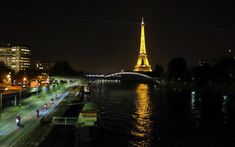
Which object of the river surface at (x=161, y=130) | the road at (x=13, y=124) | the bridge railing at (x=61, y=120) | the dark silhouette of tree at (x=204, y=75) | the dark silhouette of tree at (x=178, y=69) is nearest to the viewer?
the road at (x=13, y=124)

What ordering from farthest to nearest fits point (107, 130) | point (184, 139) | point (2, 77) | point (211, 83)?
point (211, 83) < point (2, 77) < point (107, 130) < point (184, 139)

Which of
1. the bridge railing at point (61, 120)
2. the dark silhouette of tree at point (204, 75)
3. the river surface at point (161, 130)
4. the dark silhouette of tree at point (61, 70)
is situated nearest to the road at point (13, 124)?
the bridge railing at point (61, 120)

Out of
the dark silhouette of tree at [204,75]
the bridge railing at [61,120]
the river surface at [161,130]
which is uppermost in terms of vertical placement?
the dark silhouette of tree at [204,75]

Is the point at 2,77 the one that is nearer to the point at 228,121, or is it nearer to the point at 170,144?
the point at 228,121

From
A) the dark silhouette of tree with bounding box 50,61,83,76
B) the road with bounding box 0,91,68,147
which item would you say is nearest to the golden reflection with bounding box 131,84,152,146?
the road with bounding box 0,91,68,147

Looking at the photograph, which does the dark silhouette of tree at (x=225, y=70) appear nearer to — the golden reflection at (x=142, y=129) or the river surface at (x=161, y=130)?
the river surface at (x=161, y=130)

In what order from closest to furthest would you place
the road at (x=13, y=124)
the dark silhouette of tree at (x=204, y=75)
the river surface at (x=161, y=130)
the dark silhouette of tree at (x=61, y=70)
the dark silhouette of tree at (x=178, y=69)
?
the road at (x=13, y=124) → the river surface at (x=161, y=130) → the dark silhouette of tree at (x=204, y=75) → the dark silhouette of tree at (x=178, y=69) → the dark silhouette of tree at (x=61, y=70)

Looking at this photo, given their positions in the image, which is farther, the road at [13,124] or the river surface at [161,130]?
the river surface at [161,130]

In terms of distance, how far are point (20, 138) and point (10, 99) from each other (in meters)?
28.6

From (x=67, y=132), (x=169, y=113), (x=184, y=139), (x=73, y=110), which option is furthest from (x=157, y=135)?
(x=73, y=110)

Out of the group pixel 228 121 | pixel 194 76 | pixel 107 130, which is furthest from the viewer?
pixel 194 76

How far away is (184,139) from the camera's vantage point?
1411 inches

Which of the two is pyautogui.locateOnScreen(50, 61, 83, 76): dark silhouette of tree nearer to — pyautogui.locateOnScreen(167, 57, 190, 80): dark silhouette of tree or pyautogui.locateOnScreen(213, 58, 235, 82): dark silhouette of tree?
pyautogui.locateOnScreen(167, 57, 190, 80): dark silhouette of tree

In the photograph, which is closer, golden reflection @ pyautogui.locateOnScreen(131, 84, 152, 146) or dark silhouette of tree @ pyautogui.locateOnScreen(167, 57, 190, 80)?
golden reflection @ pyautogui.locateOnScreen(131, 84, 152, 146)
